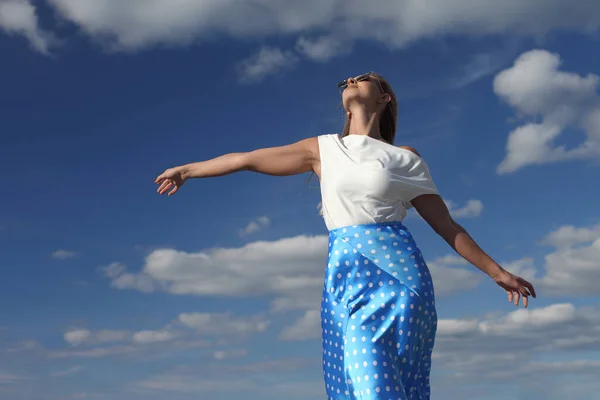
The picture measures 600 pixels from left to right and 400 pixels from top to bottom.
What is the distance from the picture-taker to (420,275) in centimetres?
648

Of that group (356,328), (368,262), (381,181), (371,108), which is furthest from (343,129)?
(356,328)

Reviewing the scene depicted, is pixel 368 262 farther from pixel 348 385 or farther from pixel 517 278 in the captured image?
pixel 517 278

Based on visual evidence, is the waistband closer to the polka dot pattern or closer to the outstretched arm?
the polka dot pattern

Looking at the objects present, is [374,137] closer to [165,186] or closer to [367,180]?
[367,180]

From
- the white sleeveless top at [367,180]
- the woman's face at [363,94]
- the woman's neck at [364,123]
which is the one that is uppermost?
the woman's face at [363,94]

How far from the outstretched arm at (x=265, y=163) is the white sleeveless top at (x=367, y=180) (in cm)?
16

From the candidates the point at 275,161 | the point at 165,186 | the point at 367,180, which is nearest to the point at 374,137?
the point at 367,180

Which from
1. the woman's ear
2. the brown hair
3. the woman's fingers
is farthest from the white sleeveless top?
the woman's fingers

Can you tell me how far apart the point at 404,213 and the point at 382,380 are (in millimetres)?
1508

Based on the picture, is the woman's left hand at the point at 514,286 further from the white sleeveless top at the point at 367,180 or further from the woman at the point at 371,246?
the white sleeveless top at the point at 367,180

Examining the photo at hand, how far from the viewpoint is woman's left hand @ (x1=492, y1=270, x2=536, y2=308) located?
274 inches

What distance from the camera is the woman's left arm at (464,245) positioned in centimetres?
696

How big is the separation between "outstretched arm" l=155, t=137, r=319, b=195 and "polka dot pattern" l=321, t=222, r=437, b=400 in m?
0.78

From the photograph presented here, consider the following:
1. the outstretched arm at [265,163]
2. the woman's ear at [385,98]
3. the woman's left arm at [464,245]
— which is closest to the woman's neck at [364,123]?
the woman's ear at [385,98]
